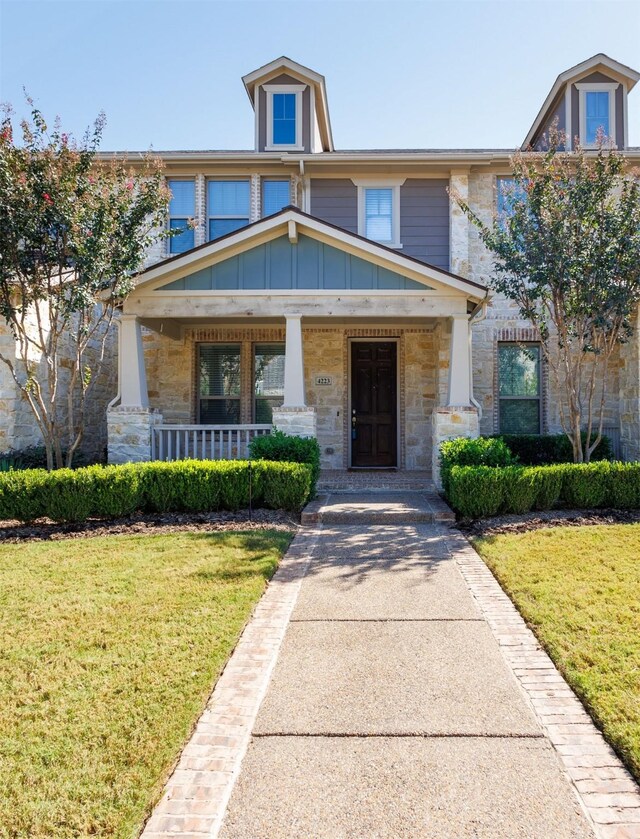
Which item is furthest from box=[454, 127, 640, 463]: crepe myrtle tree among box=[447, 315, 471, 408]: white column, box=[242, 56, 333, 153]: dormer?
box=[242, 56, 333, 153]: dormer

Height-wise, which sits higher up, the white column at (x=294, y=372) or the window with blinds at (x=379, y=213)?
the window with blinds at (x=379, y=213)

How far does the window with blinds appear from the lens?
1160 cm

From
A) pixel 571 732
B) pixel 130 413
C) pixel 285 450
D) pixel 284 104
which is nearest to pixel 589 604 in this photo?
pixel 571 732

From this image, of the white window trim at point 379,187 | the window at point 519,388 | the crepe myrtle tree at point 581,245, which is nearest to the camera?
the crepe myrtle tree at point 581,245

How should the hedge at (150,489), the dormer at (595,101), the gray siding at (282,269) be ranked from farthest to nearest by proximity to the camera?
the dormer at (595,101) < the gray siding at (282,269) < the hedge at (150,489)

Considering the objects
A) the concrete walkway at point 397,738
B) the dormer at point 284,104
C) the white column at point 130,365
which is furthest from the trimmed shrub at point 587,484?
the dormer at point 284,104

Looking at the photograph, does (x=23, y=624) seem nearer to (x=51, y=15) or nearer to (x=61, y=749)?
(x=61, y=749)

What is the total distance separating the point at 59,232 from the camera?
769cm

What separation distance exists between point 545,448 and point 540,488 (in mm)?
3258

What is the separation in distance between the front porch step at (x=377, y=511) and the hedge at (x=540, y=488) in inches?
14.7

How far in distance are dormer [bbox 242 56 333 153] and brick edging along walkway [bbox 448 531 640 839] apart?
11.2 meters

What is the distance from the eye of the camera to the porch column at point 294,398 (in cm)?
895

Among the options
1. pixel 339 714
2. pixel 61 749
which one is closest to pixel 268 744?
Answer: pixel 339 714

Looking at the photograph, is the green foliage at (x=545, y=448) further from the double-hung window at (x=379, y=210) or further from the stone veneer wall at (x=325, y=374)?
the double-hung window at (x=379, y=210)
